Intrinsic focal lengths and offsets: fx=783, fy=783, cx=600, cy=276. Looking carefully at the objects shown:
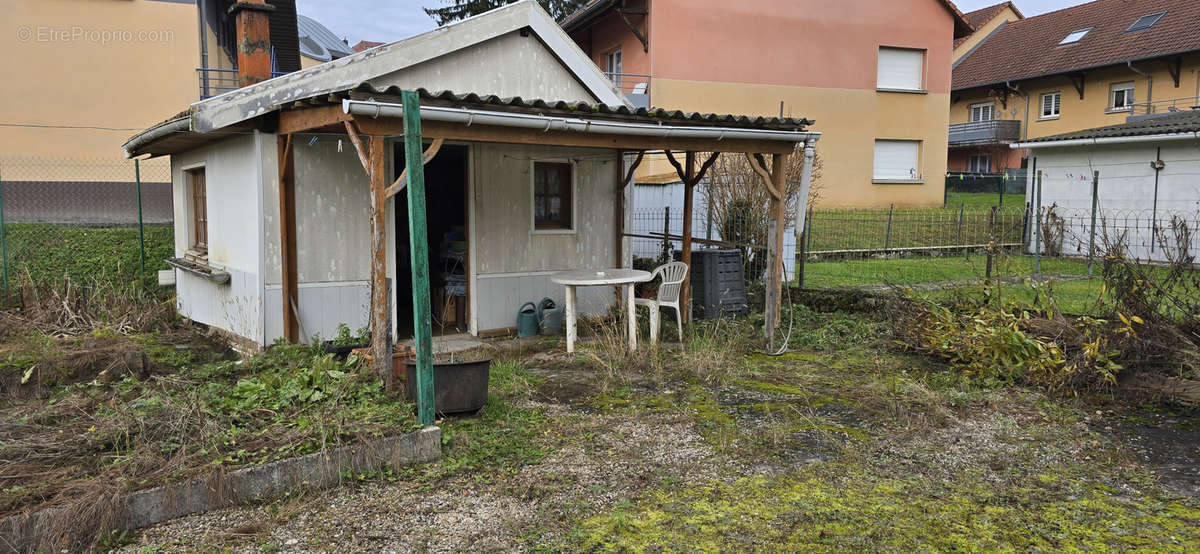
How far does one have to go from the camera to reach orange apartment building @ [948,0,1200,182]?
24.1m

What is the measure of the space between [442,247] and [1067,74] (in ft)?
83.1

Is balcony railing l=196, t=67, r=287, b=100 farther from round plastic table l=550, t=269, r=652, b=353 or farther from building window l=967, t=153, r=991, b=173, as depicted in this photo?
building window l=967, t=153, r=991, b=173

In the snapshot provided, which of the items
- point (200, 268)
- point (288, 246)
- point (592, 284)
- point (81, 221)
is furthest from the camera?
point (81, 221)

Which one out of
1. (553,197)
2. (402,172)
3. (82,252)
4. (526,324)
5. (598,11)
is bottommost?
(526,324)

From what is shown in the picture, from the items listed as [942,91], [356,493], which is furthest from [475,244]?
[942,91]

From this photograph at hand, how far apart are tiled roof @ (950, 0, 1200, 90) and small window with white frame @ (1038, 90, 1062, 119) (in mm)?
1161

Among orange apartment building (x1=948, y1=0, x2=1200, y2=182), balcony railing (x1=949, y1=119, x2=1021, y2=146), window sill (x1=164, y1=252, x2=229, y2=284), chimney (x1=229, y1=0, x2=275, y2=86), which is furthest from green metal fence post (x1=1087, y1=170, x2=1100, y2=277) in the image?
balcony railing (x1=949, y1=119, x2=1021, y2=146)

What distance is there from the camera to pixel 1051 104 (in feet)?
92.9

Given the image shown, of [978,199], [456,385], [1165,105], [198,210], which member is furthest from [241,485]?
[1165,105]

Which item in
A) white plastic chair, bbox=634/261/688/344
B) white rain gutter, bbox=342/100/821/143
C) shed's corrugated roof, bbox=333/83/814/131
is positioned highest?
shed's corrugated roof, bbox=333/83/814/131

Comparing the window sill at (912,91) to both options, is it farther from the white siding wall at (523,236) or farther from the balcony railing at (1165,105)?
the white siding wall at (523,236)

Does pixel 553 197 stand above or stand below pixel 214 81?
below

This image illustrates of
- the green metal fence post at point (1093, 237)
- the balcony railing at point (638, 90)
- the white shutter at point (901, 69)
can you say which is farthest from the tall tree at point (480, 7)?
the green metal fence post at point (1093, 237)

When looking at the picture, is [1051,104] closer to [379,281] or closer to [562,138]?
[562,138]
